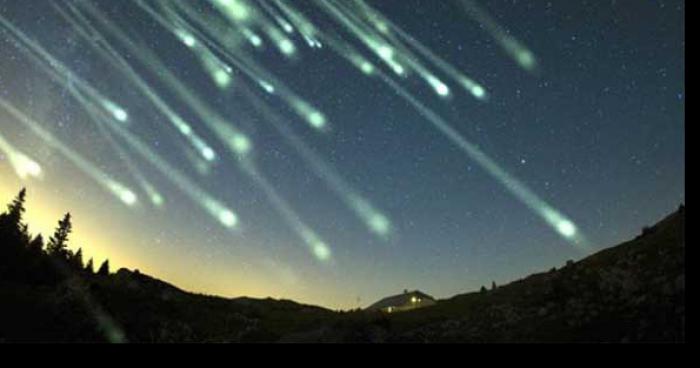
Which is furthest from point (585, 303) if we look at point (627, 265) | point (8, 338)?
point (8, 338)

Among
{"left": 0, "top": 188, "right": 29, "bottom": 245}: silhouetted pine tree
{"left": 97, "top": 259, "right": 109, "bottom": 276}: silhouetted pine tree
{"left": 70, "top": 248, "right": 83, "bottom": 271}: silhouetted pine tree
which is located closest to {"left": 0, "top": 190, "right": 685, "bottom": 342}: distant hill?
{"left": 0, "top": 188, "right": 29, "bottom": 245}: silhouetted pine tree

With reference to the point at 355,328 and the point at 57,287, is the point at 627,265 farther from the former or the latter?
the point at 57,287

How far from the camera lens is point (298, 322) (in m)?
78.4

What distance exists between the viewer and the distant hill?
3628 centimetres

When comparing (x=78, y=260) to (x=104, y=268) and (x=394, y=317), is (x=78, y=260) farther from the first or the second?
(x=394, y=317)

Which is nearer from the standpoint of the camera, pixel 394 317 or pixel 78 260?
pixel 394 317

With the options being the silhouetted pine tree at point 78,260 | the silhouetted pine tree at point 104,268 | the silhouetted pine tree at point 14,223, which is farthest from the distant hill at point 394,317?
the silhouetted pine tree at point 104,268

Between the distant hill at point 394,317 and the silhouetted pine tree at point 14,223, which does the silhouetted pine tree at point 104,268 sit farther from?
the distant hill at point 394,317

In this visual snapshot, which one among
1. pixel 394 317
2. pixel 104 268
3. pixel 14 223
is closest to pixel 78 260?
pixel 104 268

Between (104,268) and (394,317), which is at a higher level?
(104,268)

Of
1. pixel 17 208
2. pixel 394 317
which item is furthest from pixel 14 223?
pixel 394 317

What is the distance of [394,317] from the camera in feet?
234

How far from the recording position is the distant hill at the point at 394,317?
36.3 metres

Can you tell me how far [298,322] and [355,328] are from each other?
101 ft
